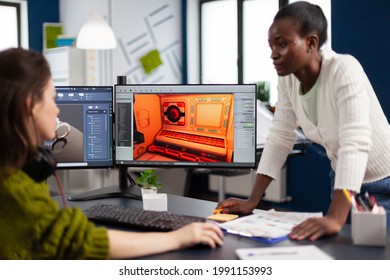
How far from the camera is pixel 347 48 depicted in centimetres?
330

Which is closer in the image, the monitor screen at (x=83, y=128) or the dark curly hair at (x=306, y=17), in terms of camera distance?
the dark curly hair at (x=306, y=17)

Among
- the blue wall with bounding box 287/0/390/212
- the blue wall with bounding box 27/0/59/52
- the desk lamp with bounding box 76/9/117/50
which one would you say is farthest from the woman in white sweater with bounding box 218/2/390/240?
the blue wall with bounding box 27/0/59/52

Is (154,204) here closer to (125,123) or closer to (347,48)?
(125,123)

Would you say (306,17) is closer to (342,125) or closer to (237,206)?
(342,125)

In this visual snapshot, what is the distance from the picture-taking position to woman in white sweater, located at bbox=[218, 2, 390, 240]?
1.33 m

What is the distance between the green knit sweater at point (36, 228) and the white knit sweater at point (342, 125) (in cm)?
66

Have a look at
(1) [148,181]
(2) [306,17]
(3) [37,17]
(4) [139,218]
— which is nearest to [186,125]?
(1) [148,181]

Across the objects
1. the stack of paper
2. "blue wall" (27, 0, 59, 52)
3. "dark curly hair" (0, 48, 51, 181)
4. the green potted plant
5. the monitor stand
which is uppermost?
"blue wall" (27, 0, 59, 52)

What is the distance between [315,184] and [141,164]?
9.33 feet

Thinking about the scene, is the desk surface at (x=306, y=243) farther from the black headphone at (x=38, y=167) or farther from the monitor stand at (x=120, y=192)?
the monitor stand at (x=120, y=192)

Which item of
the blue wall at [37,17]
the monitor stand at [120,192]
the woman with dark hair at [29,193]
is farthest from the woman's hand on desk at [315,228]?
the blue wall at [37,17]

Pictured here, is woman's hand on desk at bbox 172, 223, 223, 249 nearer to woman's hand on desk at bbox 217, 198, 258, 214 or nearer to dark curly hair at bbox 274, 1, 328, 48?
woman's hand on desk at bbox 217, 198, 258, 214

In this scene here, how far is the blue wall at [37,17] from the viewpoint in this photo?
5516mm
